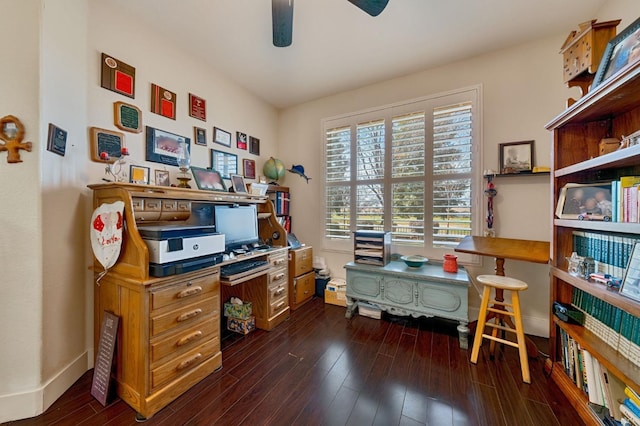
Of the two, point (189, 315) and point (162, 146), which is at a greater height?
point (162, 146)

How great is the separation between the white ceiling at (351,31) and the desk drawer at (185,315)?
2.30 metres

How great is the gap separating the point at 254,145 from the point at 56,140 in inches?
79.4

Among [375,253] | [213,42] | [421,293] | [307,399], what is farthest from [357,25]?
[307,399]

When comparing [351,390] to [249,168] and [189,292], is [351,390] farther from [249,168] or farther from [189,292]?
[249,168]

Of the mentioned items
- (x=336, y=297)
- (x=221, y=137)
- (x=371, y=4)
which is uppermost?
(x=371, y=4)

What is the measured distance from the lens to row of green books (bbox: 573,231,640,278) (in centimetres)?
130

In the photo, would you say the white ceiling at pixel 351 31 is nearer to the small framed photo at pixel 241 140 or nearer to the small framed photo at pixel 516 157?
the small framed photo at pixel 241 140

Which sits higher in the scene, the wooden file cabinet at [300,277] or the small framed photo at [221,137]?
the small framed photo at [221,137]

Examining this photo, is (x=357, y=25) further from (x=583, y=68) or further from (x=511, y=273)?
(x=511, y=273)

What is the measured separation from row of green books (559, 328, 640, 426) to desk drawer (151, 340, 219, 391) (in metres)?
2.35

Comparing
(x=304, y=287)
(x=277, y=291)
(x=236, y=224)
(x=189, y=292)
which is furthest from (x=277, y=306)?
(x=189, y=292)

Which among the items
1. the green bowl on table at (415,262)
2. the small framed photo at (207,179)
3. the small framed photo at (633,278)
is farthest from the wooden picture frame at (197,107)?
the small framed photo at (633,278)

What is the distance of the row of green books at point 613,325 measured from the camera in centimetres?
122

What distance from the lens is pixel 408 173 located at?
9.37ft
